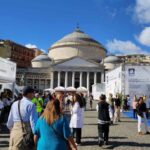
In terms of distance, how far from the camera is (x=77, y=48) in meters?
115

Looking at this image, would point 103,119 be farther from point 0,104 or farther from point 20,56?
point 20,56

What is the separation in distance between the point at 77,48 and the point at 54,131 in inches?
4329

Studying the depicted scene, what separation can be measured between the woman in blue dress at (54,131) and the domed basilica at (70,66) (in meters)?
97.2

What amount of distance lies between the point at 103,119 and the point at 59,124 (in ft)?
21.3

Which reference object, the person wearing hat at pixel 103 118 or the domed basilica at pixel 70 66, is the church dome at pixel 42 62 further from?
the person wearing hat at pixel 103 118

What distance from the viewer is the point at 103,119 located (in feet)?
38.4

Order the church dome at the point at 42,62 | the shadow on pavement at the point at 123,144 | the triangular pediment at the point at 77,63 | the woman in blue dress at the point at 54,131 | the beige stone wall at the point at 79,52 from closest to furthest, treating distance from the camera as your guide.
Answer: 1. the woman in blue dress at the point at 54,131
2. the shadow on pavement at the point at 123,144
3. the triangular pediment at the point at 77,63
4. the church dome at the point at 42,62
5. the beige stone wall at the point at 79,52

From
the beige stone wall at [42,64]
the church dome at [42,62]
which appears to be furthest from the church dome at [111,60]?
the beige stone wall at [42,64]

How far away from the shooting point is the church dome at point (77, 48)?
115 meters

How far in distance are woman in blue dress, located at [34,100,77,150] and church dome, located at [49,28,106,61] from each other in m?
109

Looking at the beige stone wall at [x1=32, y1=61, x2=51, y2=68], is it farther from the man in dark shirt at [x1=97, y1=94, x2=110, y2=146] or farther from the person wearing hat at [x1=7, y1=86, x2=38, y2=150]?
the person wearing hat at [x1=7, y1=86, x2=38, y2=150]

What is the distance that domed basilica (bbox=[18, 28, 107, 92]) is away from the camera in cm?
10488

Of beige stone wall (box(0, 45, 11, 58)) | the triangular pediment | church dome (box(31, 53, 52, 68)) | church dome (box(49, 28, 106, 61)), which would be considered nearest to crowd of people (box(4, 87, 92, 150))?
beige stone wall (box(0, 45, 11, 58))

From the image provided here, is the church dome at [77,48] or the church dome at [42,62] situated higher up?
the church dome at [77,48]
